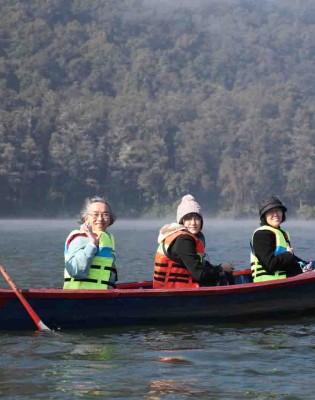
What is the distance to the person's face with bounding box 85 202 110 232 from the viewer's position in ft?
30.3

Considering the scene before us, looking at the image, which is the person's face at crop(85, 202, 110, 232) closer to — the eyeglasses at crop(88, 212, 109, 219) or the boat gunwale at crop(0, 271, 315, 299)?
the eyeglasses at crop(88, 212, 109, 219)

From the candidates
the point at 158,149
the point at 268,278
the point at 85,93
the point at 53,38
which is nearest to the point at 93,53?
the point at 53,38

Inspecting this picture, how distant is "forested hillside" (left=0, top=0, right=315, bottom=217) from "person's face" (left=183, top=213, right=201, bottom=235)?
69828 mm

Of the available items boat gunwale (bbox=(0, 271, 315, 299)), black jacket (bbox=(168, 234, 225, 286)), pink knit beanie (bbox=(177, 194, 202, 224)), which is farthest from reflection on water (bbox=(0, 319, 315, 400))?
pink knit beanie (bbox=(177, 194, 202, 224))

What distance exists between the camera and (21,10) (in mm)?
119500

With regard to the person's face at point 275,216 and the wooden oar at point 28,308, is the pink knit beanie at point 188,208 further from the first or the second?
the wooden oar at point 28,308

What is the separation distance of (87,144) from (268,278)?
252 feet

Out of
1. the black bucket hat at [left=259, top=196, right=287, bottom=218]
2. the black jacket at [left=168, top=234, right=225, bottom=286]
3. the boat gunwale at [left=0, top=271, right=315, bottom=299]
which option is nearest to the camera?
the boat gunwale at [left=0, top=271, right=315, bottom=299]

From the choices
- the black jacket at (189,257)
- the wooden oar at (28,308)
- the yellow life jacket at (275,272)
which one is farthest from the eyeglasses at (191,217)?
the wooden oar at (28,308)

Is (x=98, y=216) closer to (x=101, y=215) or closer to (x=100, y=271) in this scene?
(x=101, y=215)

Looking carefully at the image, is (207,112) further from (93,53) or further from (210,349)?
(210,349)

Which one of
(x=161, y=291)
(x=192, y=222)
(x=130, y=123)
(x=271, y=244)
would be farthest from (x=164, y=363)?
(x=130, y=123)

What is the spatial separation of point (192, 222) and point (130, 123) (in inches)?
3371

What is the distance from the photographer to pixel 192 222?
9.67 meters
